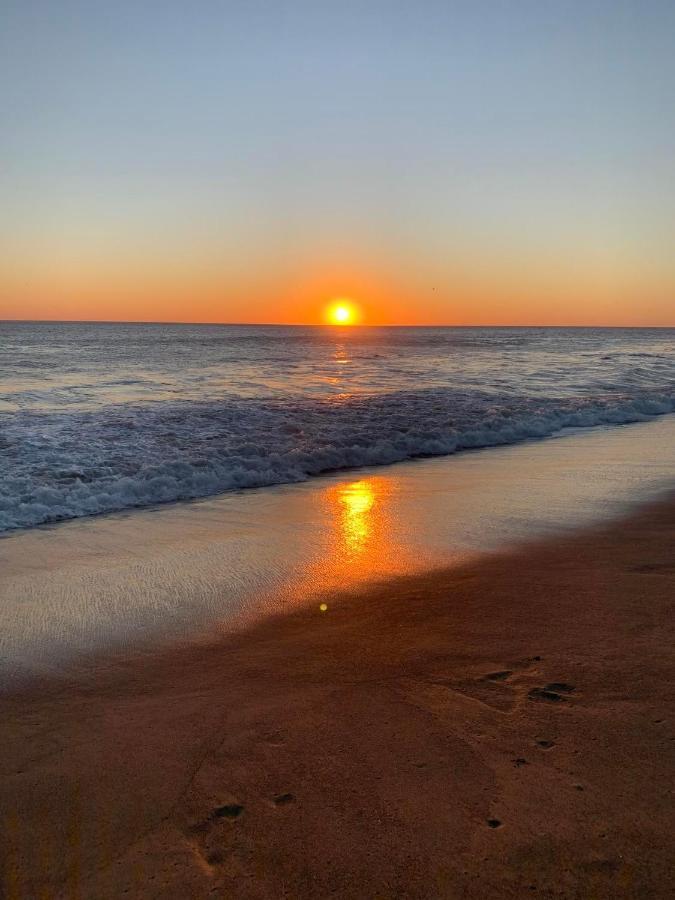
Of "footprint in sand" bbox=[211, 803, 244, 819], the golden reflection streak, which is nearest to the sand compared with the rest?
"footprint in sand" bbox=[211, 803, 244, 819]

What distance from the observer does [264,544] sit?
6.21m

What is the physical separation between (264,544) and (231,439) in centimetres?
531

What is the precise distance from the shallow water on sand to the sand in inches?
21.6

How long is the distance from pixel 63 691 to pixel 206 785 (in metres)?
1.23

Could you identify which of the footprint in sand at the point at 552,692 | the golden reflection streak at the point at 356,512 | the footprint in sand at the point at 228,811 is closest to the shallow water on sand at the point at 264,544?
the golden reflection streak at the point at 356,512

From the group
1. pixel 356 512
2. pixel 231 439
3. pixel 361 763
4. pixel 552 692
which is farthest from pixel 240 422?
pixel 361 763

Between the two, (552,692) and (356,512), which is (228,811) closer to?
(552,692)

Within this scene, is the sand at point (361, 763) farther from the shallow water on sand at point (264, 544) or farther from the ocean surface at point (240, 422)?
the ocean surface at point (240, 422)

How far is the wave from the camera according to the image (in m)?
8.27

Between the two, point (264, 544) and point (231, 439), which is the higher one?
point (231, 439)

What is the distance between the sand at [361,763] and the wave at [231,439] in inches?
173

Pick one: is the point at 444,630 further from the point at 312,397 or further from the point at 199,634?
the point at 312,397

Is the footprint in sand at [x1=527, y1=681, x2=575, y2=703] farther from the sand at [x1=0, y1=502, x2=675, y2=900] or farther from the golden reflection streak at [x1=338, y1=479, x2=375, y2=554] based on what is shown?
the golden reflection streak at [x1=338, y1=479, x2=375, y2=554]

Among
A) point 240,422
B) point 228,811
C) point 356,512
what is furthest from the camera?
point 240,422
